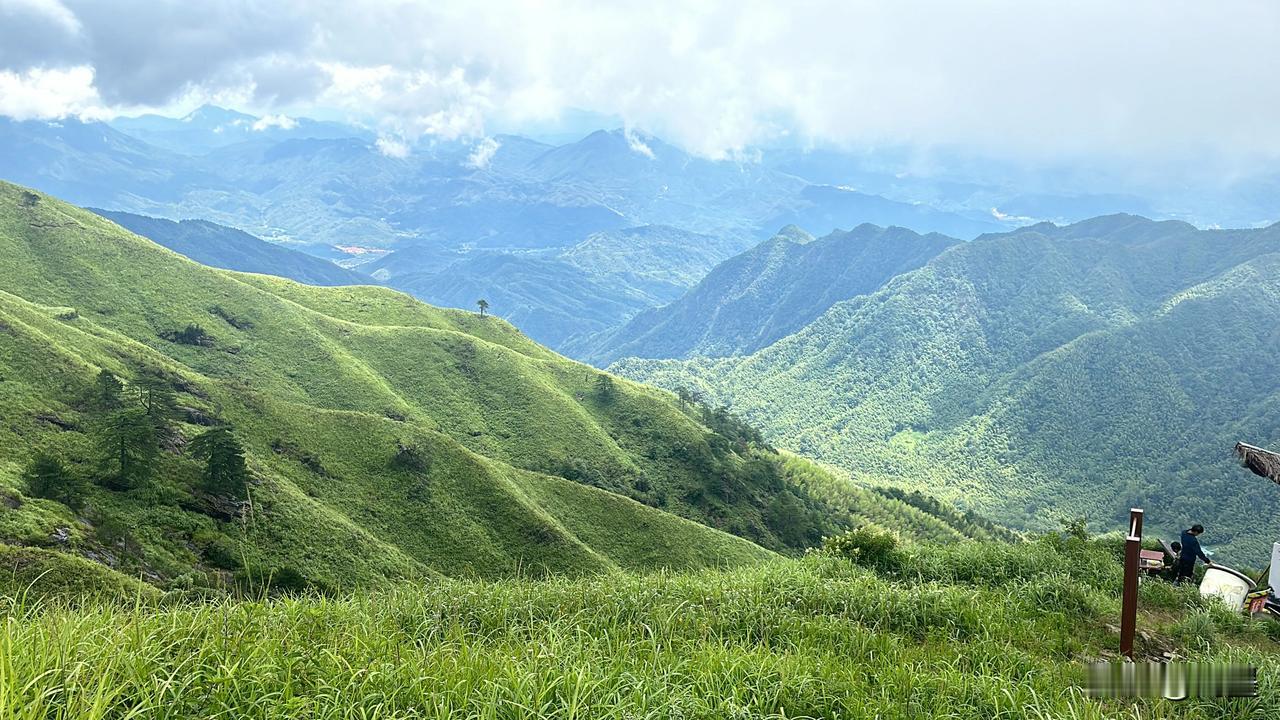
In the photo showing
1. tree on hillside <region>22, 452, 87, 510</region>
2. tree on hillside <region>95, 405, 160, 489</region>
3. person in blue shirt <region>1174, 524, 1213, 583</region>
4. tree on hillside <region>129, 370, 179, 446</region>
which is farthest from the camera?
tree on hillside <region>129, 370, 179, 446</region>

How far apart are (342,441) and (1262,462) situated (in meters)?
77.0

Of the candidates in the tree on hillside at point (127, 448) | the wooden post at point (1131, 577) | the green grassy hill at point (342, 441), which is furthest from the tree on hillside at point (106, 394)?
the wooden post at point (1131, 577)

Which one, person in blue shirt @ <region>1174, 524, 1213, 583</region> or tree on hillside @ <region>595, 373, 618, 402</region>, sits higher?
tree on hillside @ <region>595, 373, 618, 402</region>

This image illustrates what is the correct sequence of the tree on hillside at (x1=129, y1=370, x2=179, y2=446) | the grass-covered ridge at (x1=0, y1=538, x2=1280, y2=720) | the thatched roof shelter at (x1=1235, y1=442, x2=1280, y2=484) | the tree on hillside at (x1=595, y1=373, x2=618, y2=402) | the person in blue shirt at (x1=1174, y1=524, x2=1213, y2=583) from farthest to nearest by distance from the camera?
the tree on hillside at (x1=595, y1=373, x2=618, y2=402), the tree on hillside at (x1=129, y1=370, x2=179, y2=446), the person in blue shirt at (x1=1174, y1=524, x2=1213, y2=583), the thatched roof shelter at (x1=1235, y1=442, x2=1280, y2=484), the grass-covered ridge at (x1=0, y1=538, x2=1280, y2=720)

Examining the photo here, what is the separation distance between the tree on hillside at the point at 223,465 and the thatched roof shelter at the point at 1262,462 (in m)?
60.1

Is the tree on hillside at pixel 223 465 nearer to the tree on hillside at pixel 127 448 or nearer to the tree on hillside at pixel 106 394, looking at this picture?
the tree on hillside at pixel 127 448

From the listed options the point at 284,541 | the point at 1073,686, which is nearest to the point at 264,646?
the point at 1073,686

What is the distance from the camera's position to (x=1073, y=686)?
7430 mm

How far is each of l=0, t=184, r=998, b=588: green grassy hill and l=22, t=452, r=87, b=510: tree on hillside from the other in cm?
64

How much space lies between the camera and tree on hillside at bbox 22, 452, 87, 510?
4719 centimetres

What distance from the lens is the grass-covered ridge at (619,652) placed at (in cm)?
593

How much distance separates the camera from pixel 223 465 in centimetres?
5738

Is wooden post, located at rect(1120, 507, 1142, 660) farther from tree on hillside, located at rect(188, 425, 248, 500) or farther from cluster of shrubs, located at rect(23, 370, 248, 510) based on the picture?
tree on hillside, located at rect(188, 425, 248, 500)

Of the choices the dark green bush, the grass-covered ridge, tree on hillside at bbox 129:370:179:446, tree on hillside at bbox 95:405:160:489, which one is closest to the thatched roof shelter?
the grass-covered ridge
